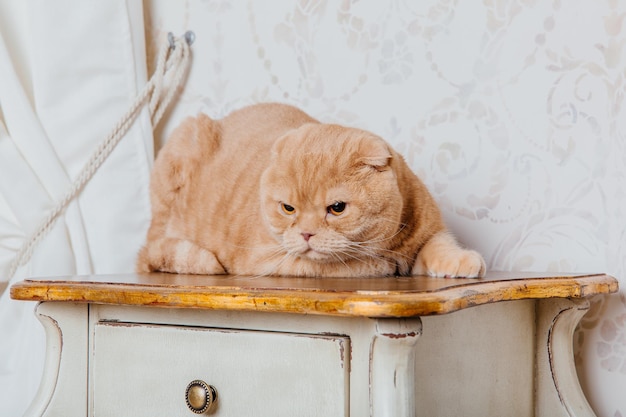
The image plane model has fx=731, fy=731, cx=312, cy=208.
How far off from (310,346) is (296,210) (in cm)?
26

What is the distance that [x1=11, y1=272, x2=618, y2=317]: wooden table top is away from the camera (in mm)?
733

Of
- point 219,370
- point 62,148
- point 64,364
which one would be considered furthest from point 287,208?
point 62,148

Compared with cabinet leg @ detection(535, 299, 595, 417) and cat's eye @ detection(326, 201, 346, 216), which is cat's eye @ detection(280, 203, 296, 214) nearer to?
cat's eye @ detection(326, 201, 346, 216)

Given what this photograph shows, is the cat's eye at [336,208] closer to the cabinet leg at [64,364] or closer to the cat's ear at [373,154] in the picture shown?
the cat's ear at [373,154]

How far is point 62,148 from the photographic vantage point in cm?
149

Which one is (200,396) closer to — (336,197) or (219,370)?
(219,370)

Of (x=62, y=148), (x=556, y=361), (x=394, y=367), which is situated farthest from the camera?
(x=62, y=148)

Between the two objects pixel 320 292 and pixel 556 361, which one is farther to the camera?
pixel 556 361

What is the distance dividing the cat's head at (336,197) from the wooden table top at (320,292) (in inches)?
2.3

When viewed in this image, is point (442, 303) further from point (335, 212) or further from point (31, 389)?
point (31, 389)

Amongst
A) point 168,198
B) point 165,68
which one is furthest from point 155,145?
point 168,198

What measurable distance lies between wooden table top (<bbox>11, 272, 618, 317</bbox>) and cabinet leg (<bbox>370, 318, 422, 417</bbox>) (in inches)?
1.1

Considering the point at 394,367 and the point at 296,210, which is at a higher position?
the point at 296,210

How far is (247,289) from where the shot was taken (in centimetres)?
83
